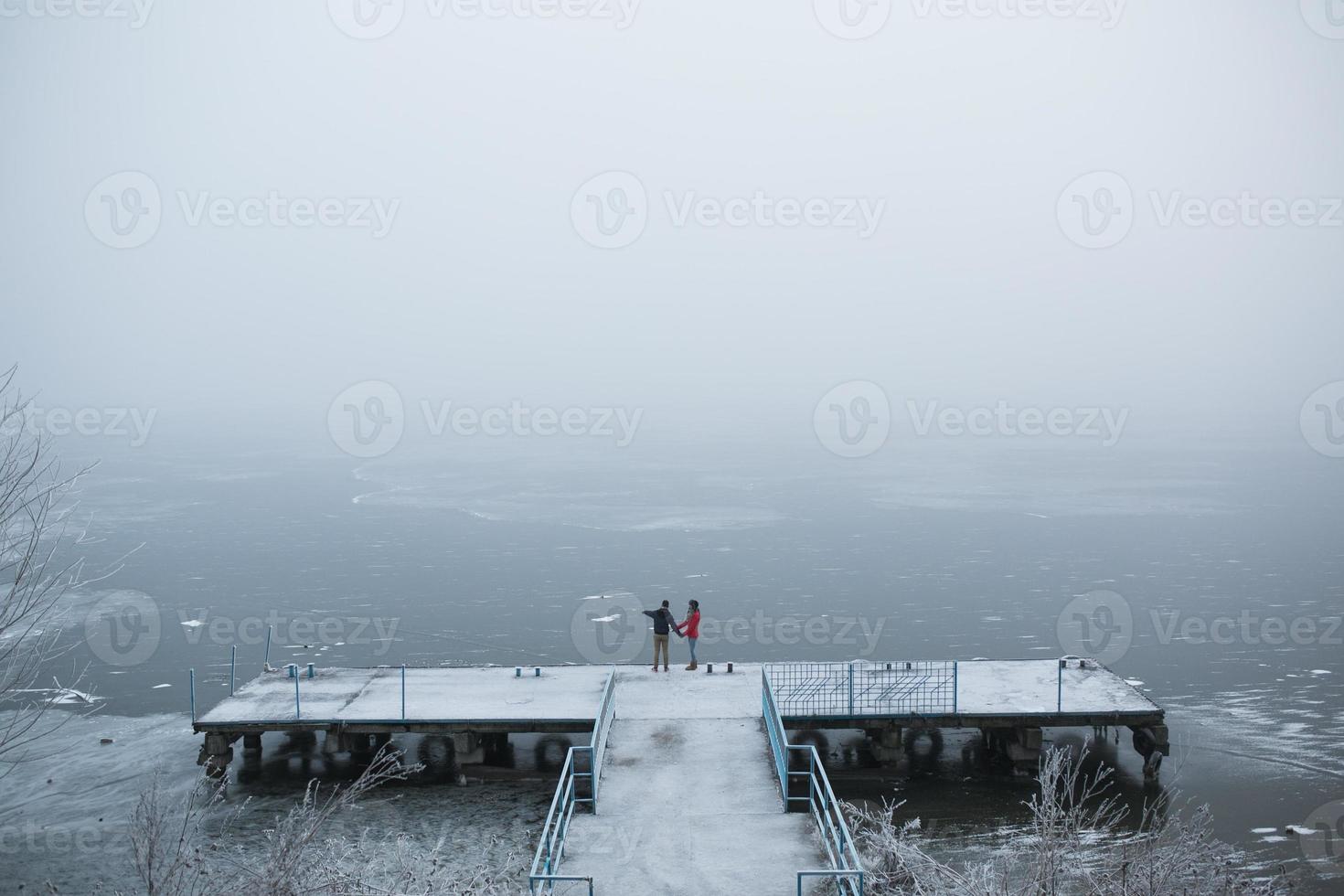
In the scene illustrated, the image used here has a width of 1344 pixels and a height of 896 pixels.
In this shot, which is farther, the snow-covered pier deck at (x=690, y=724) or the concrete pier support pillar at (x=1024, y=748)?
the concrete pier support pillar at (x=1024, y=748)

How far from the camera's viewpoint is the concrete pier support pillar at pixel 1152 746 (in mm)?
24062

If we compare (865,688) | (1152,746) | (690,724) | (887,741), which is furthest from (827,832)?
(1152,746)

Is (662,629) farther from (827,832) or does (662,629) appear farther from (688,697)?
(827,832)

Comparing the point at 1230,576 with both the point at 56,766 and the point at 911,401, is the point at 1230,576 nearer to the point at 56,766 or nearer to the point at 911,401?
the point at 56,766

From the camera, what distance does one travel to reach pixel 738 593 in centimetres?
4325

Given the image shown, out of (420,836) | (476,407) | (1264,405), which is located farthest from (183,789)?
(1264,405)

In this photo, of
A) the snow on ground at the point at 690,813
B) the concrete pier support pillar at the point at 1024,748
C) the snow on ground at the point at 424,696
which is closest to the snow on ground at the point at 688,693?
the snow on ground at the point at 690,813

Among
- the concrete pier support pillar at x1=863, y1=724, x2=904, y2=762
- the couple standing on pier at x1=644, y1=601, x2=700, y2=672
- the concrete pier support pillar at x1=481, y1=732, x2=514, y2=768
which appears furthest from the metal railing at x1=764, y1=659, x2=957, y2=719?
the concrete pier support pillar at x1=481, y1=732, x2=514, y2=768

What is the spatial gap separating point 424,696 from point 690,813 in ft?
32.2

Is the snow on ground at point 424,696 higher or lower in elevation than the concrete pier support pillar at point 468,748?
higher

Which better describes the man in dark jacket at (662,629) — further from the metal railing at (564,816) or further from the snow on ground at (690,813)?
the metal railing at (564,816)

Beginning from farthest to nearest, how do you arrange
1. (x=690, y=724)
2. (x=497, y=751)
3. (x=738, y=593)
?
(x=738, y=593) < (x=497, y=751) < (x=690, y=724)

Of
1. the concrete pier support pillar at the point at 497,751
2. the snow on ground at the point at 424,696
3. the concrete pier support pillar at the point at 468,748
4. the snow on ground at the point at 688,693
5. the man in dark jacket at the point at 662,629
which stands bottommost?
the concrete pier support pillar at the point at 497,751

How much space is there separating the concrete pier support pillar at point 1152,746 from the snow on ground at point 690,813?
8.70 m
